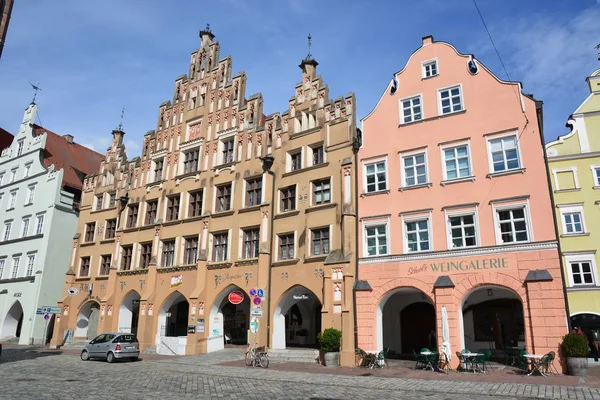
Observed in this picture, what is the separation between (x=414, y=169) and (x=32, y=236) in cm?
3364

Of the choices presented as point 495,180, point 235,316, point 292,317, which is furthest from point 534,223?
point 235,316

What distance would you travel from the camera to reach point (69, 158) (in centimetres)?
4550

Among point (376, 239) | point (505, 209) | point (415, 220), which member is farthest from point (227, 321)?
point (505, 209)

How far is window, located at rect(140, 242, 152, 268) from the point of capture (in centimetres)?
3381

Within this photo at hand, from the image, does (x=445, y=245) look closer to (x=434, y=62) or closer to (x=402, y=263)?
(x=402, y=263)

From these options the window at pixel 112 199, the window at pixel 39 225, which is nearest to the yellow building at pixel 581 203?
the window at pixel 112 199

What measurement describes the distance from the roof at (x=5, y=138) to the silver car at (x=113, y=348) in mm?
34811

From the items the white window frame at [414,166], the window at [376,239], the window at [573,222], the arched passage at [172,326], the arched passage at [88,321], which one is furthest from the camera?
the arched passage at [88,321]

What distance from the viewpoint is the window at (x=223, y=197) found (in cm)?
3088

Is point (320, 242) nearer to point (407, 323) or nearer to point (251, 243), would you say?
point (251, 243)

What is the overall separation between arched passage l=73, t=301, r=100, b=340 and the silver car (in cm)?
1142

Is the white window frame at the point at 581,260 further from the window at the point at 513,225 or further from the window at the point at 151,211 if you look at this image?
the window at the point at 151,211

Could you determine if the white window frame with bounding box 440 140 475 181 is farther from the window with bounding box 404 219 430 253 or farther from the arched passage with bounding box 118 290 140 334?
the arched passage with bounding box 118 290 140 334

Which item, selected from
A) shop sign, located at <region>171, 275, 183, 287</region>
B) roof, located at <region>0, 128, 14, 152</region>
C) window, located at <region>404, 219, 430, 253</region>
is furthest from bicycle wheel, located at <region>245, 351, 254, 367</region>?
roof, located at <region>0, 128, 14, 152</region>
